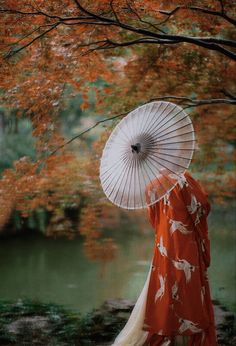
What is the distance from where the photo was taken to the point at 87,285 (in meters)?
7.19

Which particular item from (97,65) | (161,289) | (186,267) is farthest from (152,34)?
(161,289)

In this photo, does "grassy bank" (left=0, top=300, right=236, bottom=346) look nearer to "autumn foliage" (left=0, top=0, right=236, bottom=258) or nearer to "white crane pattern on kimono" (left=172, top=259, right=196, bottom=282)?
"autumn foliage" (left=0, top=0, right=236, bottom=258)

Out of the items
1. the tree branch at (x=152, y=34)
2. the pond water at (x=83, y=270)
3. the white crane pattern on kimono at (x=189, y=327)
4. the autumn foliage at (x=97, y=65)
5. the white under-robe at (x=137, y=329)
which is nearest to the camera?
the white crane pattern on kimono at (x=189, y=327)

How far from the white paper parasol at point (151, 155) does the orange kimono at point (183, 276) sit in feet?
0.57

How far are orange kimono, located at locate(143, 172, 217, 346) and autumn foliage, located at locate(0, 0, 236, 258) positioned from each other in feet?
4.37

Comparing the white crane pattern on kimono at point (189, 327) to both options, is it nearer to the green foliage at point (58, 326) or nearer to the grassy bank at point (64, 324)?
the grassy bank at point (64, 324)

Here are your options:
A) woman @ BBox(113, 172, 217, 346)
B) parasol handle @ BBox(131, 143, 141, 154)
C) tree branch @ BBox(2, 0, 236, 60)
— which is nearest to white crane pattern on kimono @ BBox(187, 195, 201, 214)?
woman @ BBox(113, 172, 217, 346)

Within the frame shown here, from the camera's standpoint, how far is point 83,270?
807 cm

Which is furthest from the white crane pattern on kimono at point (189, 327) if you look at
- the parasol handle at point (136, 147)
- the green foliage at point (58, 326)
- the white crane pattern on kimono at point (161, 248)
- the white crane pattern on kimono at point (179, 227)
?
the green foliage at point (58, 326)

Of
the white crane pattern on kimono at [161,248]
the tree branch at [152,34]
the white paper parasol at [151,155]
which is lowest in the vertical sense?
the white crane pattern on kimono at [161,248]

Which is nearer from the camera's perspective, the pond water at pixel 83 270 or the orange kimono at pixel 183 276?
the orange kimono at pixel 183 276

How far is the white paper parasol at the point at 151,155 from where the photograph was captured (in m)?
2.57

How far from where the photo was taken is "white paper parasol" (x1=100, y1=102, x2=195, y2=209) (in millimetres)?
2566

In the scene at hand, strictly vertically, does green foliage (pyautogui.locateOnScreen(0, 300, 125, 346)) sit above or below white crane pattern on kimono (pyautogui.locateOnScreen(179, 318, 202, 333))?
below
